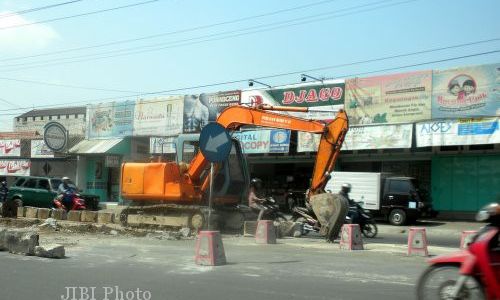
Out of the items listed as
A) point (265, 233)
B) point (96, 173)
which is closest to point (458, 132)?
point (265, 233)

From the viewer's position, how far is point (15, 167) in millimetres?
41156

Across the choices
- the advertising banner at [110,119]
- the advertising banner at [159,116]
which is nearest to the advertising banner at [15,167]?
the advertising banner at [110,119]

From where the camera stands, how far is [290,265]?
1076 cm

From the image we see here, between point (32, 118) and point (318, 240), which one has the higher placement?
point (32, 118)

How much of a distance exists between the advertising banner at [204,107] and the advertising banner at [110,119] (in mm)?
4619

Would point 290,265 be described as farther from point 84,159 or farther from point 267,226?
point 84,159

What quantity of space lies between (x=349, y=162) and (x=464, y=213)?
6439 millimetres

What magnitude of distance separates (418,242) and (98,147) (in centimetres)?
2655

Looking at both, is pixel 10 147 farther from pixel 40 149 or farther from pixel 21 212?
pixel 21 212

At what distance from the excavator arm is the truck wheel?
8399 millimetres

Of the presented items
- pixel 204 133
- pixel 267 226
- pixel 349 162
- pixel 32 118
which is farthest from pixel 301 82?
pixel 32 118

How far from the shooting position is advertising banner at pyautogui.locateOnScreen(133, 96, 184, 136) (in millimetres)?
32906

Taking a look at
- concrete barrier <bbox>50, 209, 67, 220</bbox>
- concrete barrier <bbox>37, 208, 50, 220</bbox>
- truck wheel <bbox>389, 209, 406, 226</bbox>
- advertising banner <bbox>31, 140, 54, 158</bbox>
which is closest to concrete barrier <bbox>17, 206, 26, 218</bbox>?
concrete barrier <bbox>37, 208, 50, 220</bbox>

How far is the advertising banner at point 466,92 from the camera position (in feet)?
75.2
